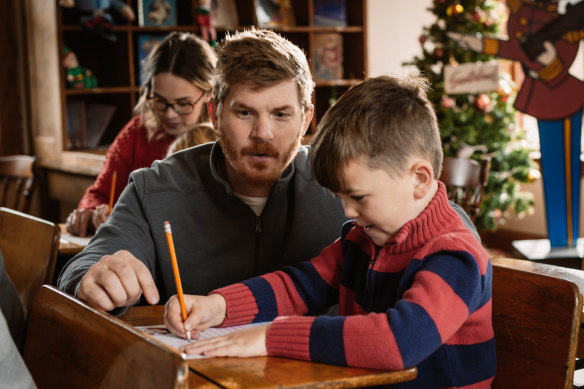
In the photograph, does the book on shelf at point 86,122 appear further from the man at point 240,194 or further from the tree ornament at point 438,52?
the man at point 240,194

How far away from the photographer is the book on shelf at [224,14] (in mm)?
4617

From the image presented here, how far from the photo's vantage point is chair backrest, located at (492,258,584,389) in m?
1.26

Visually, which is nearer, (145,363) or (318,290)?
(145,363)

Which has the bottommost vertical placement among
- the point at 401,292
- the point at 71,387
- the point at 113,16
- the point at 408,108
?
the point at 71,387

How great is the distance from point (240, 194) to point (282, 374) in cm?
79

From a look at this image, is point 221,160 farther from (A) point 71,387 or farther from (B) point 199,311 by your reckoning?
(A) point 71,387

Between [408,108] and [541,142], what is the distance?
88.6 inches

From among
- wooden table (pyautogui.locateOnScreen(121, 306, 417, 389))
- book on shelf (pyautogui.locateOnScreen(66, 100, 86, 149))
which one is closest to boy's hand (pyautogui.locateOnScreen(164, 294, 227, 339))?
wooden table (pyautogui.locateOnScreen(121, 306, 417, 389))

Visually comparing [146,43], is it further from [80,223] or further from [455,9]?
[80,223]

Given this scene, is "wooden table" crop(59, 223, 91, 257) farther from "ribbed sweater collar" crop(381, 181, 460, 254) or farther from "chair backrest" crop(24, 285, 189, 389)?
"ribbed sweater collar" crop(381, 181, 460, 254)

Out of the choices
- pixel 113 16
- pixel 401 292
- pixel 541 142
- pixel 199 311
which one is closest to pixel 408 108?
pixel 401 292

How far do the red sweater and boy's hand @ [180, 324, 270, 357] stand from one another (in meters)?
1.78

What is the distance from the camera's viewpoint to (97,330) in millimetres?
1005

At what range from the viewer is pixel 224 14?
4660mm
